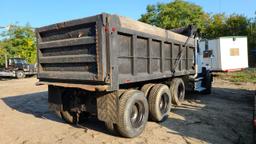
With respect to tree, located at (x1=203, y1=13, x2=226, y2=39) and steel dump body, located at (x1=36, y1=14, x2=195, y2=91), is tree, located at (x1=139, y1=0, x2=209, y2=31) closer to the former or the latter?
tree, located at (x1=203, y1=13, x2=226, y2=39)

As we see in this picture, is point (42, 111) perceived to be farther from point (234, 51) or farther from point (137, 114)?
point (234, 51)

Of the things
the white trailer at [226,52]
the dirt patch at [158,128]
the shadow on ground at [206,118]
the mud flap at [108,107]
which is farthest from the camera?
the white trailer at [226,52]

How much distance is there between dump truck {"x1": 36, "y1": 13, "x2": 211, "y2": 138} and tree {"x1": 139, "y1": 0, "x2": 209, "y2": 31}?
95.5 feet

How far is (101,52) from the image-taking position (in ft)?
18.5

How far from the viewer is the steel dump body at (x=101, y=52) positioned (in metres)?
5.68

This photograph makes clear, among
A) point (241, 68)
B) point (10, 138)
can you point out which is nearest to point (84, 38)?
point (10, 138)

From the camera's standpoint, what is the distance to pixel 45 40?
724cm

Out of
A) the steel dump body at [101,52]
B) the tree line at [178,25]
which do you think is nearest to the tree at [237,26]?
the tree line at [178,25]

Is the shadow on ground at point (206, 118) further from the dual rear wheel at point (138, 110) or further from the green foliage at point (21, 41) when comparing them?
the green foliage at point (21, 41)

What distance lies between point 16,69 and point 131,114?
2264 cm

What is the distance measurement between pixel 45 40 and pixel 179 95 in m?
5.15

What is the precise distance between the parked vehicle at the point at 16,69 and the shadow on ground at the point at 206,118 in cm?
1561

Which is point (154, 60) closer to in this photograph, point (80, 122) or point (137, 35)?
point (137, 35)

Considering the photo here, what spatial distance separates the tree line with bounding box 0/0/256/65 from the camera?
33062 millimetres
